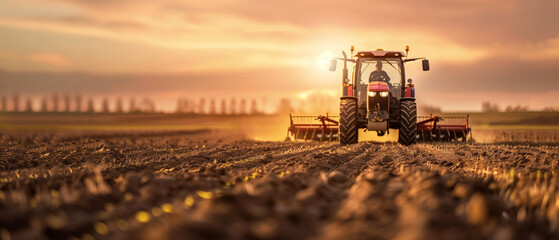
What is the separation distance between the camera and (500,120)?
155ft

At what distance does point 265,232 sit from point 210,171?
3.98 meters

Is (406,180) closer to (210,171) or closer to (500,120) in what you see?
(210,171)

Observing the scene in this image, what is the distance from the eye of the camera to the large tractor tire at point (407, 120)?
15508 millimetres

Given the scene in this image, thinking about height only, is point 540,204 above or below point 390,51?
below

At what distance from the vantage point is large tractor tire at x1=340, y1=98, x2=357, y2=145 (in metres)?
15.4

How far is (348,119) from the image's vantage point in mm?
15422

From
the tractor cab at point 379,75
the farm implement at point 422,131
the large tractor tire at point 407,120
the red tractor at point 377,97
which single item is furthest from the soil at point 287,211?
the farm implement at point 422,131

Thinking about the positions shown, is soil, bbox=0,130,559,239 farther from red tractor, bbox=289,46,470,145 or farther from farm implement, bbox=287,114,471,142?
farm implement, bbox=287,114,471,142

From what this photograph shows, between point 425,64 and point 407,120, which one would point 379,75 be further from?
point 407,120

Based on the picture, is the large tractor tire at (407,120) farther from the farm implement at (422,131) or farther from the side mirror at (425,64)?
the farm implement at (422,131)

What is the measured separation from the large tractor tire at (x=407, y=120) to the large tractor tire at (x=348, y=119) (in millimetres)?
1487

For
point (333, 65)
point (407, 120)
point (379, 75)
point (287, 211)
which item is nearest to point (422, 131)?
point (407, 120)

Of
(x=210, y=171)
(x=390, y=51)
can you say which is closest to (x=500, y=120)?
(x=390, y=51)

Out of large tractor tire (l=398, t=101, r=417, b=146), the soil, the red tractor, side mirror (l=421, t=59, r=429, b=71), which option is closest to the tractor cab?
the red tractor
